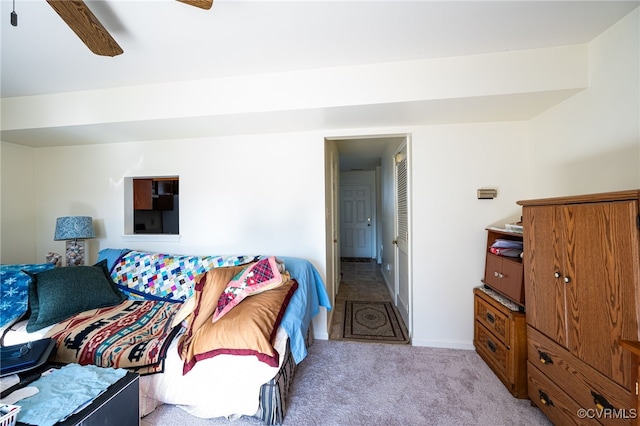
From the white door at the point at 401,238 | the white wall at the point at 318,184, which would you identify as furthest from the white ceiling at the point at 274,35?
the white door at the point at 401,238

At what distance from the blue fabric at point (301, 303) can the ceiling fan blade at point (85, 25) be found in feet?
6.11

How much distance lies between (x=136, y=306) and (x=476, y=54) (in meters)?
3.32

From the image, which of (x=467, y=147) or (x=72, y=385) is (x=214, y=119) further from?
(x=467, y=147)

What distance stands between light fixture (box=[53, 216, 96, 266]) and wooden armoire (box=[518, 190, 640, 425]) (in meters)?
3.77

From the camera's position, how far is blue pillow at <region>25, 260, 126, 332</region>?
1558 mm

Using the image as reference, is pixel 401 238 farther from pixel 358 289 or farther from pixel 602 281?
pixel 602 281

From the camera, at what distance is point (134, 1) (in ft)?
3.83

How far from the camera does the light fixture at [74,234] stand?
2.11 metres

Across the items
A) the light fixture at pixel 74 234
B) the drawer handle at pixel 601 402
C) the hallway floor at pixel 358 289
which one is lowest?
the hallway floor at pixel 358 289

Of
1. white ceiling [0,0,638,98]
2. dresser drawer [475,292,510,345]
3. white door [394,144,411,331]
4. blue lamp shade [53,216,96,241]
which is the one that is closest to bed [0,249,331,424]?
blue lamp shade [53,216,96,241]

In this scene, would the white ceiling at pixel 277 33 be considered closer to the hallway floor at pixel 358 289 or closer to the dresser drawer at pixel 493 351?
the dresser drawer at pixel 493 351

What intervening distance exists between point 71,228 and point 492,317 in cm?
385

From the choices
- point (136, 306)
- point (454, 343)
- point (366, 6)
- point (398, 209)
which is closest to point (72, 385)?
point (136, 306)

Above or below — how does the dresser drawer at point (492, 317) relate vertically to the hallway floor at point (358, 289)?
above
